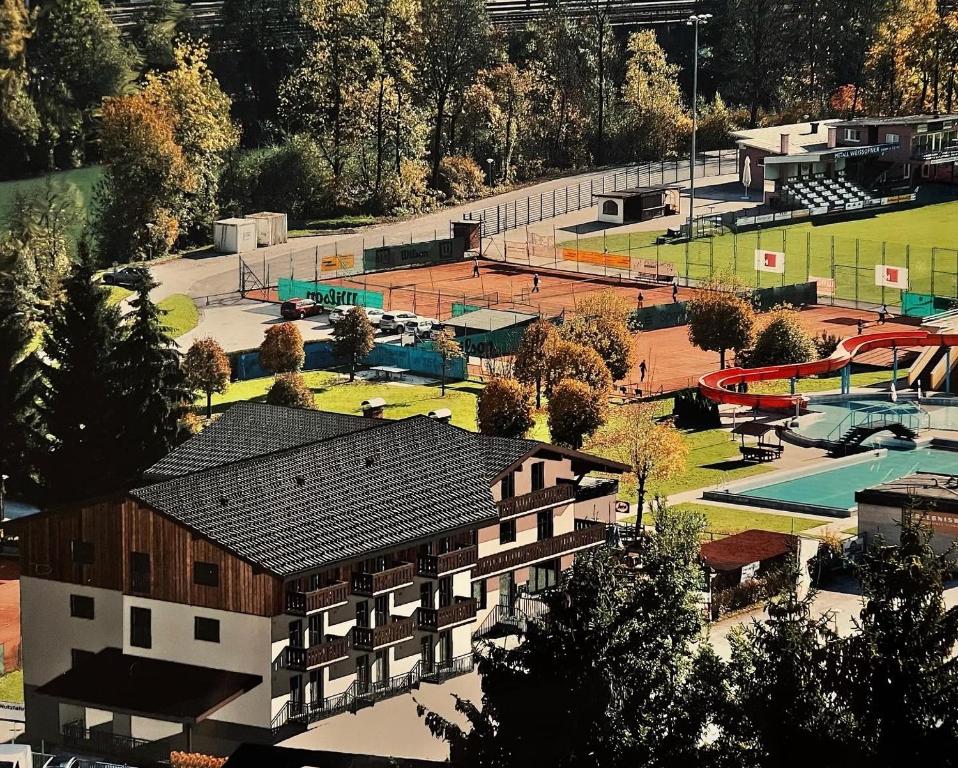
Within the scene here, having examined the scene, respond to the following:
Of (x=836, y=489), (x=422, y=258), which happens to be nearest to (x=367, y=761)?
(x=836, y=489)

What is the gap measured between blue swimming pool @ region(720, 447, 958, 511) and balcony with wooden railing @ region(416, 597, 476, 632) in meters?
19.7

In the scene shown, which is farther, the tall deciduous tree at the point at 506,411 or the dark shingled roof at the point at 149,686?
the tall deciduous tree at the point at 506,411

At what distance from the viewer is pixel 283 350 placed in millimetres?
88562

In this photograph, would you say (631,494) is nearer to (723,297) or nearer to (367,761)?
(723,297)

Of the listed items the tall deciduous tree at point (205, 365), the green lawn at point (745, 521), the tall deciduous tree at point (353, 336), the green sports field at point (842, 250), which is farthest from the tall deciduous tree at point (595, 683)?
the green sports field at point (842, 250)

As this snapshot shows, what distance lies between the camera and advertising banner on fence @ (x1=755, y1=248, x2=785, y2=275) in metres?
109

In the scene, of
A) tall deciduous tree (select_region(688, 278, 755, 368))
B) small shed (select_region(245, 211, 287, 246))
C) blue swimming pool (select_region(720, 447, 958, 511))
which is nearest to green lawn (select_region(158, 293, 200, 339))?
small shed (select_region(245, 211, 287, 246))

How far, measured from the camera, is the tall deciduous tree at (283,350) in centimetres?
8856

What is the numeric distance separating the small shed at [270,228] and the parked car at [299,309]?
1909cm

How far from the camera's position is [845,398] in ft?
284

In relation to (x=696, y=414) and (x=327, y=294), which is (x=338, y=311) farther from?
(x=696, y=414)

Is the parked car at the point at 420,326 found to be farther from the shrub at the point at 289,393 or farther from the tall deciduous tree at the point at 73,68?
the tall deciduous tree at the point at 73,68

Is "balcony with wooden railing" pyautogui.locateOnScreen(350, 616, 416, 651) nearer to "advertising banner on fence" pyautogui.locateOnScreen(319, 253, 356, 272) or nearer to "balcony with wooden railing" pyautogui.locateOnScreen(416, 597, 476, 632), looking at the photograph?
"balcony with wooden railing" pyautogui.locateOnScreen(416, 597, 476, 632)

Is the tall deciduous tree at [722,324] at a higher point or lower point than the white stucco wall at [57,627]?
higher
